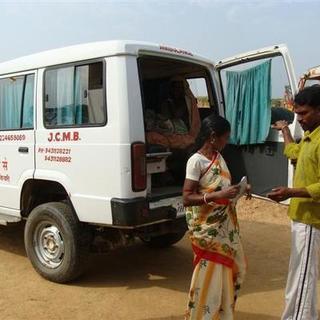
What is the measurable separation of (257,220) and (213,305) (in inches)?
187

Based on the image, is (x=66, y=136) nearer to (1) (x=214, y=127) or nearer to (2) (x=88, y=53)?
(2) (x=88, y=53)

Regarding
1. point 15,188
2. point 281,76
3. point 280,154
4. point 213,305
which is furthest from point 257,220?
point 213,305

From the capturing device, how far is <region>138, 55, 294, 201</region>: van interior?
16.0ft

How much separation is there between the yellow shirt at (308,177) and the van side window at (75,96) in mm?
1727

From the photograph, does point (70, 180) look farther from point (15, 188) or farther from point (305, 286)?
point (305, 286)

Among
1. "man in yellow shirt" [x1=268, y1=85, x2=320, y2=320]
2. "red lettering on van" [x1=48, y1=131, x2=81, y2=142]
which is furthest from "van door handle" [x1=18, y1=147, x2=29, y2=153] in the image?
"man in yellow shirt" [x1=268, y1=85, x2=320, y2=320]

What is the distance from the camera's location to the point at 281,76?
16.2 ft

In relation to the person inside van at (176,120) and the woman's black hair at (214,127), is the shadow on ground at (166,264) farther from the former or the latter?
the woman's black hair at (214,127)

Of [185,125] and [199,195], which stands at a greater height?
[185,125]

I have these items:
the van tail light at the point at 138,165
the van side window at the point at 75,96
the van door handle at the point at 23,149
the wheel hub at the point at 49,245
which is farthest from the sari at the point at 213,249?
the van door handle at the point at 23,149

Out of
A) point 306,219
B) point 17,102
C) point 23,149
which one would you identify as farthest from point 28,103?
point 306,219

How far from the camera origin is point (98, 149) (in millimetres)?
4266

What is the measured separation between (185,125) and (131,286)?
181 cm

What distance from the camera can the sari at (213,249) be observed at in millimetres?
3227
